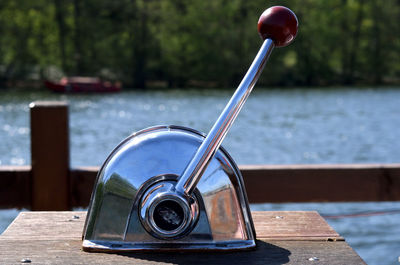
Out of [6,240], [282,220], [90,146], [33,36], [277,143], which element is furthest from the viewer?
[33,36]

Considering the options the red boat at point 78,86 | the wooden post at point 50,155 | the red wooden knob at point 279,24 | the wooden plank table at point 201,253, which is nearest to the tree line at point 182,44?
the red boat at point 78,86

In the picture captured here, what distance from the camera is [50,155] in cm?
238

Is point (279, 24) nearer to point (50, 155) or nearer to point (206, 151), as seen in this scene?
point (206, 151)

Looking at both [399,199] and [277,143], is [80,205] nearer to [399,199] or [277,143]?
[399,199]

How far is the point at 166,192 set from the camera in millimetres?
1040

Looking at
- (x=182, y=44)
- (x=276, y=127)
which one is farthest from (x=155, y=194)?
(x=182, y=44)

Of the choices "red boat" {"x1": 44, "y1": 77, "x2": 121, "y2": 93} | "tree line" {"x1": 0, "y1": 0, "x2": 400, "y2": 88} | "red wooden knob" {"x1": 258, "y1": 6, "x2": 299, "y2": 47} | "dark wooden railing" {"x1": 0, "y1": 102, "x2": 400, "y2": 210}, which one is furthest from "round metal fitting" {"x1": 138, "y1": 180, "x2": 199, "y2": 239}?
"tree line" {"x1": 0, "y1": 0, "x2": 400, "y2": 88}

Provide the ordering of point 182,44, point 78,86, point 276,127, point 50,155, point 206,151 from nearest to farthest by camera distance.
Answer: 1. point 206,151
2. point 50,155
3. point 276,127
4. point 78,86
5. point 182,44

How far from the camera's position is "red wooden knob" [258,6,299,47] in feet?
A: 3.69

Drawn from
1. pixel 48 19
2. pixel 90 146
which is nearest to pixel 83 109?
pixel 90 146

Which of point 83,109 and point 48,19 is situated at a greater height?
point 48,19

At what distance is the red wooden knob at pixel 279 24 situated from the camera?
112cm

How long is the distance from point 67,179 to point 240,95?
142 centimetres

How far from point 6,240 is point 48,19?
48005 mm
